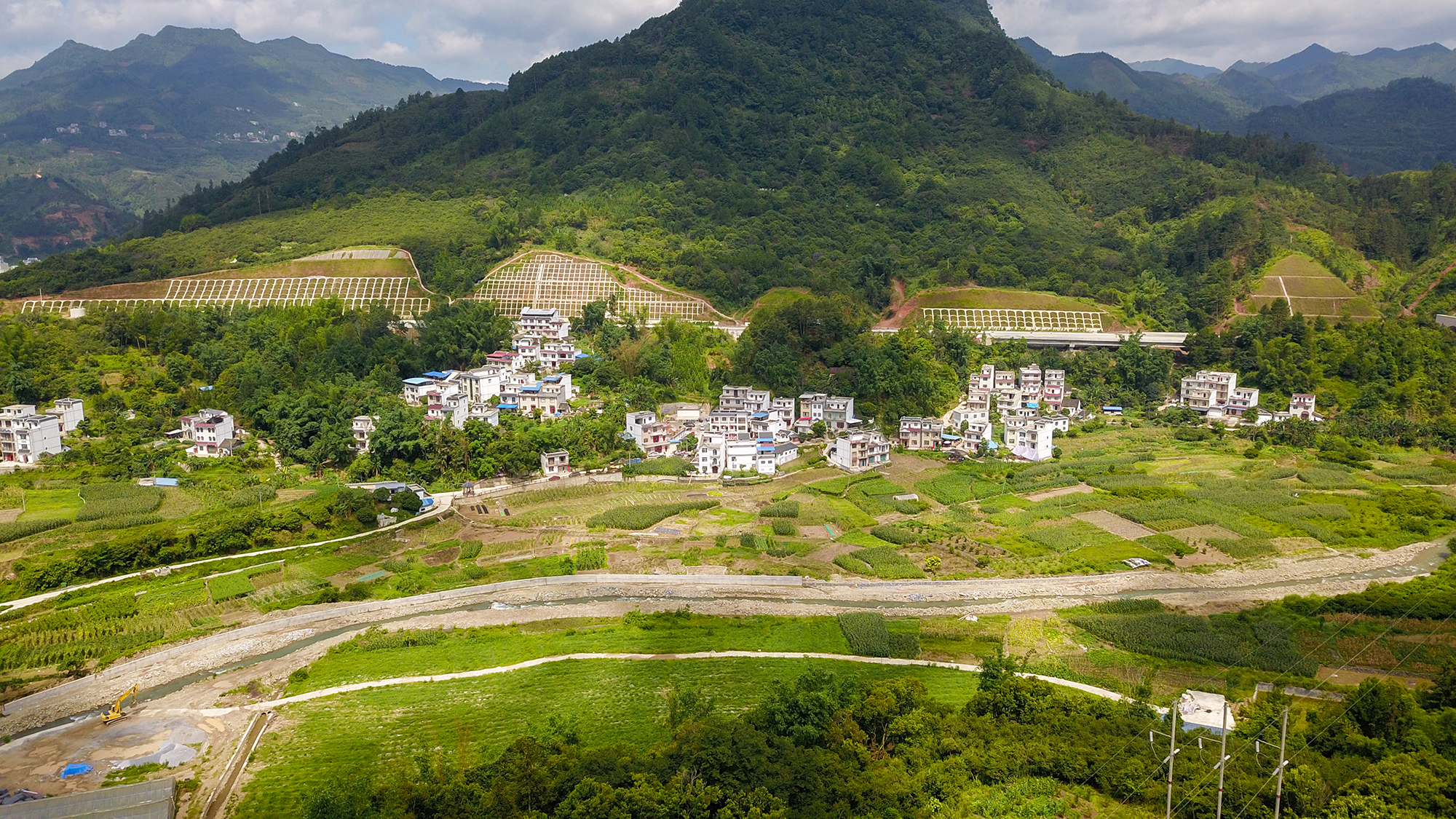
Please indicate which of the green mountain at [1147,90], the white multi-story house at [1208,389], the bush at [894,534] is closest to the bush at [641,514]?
the bush at [894,534]

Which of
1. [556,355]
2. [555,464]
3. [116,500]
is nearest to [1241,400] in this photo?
[555,464]

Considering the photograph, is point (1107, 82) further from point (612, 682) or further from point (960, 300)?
point (612, 682)

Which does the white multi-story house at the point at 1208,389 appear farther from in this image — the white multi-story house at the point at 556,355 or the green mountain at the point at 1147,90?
the green mountain at the point at 1147,90

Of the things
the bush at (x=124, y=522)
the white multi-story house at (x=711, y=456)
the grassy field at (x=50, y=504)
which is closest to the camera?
the bush at (x=124, y=522)

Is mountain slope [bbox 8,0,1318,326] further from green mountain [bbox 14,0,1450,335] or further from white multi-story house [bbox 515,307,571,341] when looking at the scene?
white multi-story house [bbox 515,307,571,341]

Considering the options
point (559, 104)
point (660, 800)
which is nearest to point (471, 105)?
point (559, 104)

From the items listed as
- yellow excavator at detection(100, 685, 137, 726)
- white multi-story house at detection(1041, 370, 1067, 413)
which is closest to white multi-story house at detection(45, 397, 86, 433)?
yellow excavator at detection(100, 685, 137, 726)
